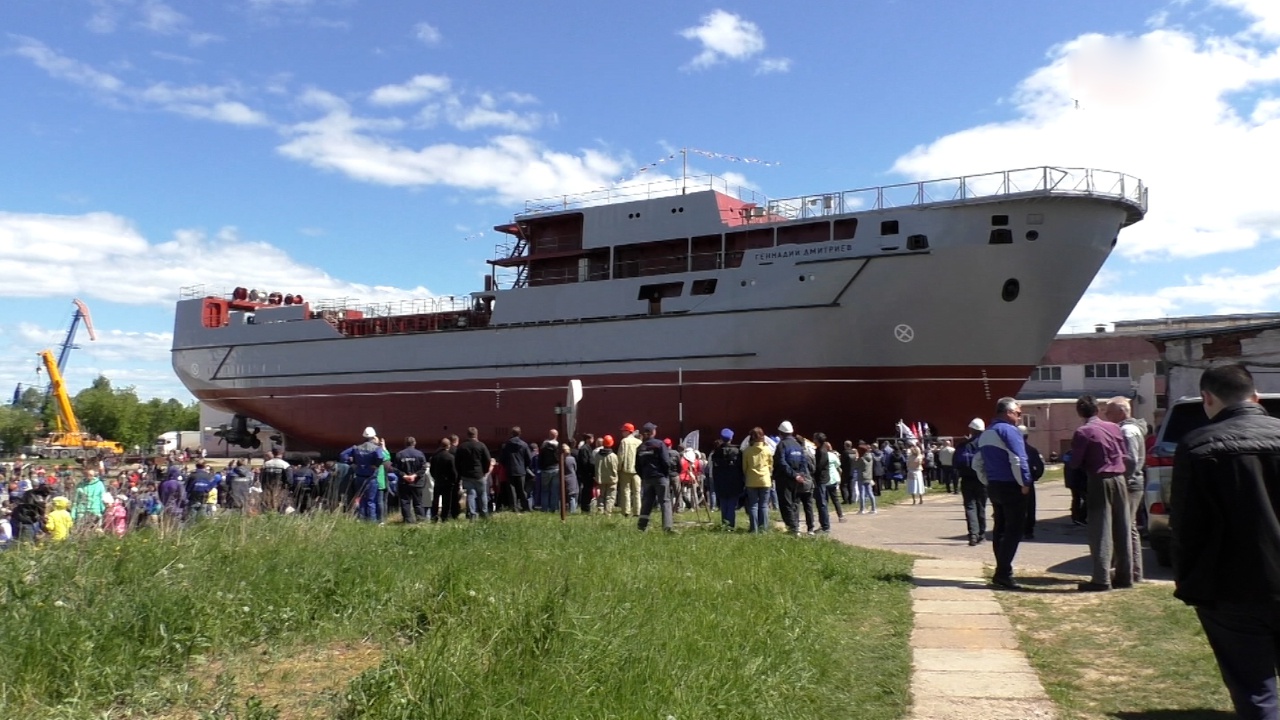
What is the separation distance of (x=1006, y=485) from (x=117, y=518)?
980 cm

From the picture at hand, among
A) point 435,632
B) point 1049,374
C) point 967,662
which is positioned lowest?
point 967,662

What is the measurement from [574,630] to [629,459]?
10.8 m

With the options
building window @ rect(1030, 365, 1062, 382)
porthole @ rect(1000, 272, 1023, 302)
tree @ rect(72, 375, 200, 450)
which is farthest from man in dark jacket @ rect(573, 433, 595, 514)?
tree @ rect(72, 375, 200, 450)

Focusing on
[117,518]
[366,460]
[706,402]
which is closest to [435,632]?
[117,518]

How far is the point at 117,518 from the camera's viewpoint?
10.8m

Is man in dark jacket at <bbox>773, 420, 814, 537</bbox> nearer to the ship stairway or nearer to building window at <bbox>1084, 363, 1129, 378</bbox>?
the ship stairway

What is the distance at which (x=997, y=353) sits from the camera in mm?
27766

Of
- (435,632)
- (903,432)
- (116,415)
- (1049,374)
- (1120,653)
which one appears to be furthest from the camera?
(116,415)

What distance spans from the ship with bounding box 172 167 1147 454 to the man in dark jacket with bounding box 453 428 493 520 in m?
14.4

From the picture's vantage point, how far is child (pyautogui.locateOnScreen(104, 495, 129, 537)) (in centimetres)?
951

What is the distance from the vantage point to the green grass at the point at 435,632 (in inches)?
180

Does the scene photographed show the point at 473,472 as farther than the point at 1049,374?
No

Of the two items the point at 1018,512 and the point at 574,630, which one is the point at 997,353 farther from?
the point at 574,630

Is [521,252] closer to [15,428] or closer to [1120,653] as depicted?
[1120,653]
